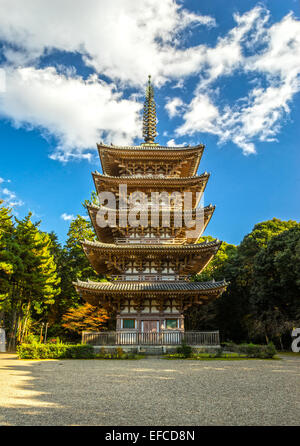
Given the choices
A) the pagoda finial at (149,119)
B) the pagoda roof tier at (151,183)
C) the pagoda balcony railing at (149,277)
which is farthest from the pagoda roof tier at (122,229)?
the pagoda finial at (149,119)

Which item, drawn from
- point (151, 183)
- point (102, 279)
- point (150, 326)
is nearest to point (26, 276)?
point (102, 279)

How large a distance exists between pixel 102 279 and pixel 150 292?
1721 centimetres

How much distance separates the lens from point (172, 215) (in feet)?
75.8

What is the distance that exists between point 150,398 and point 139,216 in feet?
54.7

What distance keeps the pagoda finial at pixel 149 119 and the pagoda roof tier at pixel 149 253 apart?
44.9 ft

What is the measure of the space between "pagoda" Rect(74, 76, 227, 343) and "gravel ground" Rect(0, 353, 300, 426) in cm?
875

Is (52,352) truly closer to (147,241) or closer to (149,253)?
(149,253)

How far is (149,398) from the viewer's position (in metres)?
7.50

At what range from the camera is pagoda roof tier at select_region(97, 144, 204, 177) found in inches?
990

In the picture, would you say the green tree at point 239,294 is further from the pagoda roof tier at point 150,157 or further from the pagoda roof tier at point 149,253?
the pagoda roof tier at point 150,157

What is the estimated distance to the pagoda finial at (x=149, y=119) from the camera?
102 feet

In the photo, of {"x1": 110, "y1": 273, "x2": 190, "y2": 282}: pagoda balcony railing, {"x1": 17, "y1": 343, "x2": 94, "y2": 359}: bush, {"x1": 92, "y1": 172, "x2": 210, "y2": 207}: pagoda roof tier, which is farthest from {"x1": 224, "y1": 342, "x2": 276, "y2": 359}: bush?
{"x1": 92, "y1": 172, "x2": 210, "y2": 207}: pagoda roof tier

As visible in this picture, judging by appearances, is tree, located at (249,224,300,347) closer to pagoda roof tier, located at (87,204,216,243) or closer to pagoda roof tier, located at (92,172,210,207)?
pagoda roof tier, located at (87,204,216,243)
